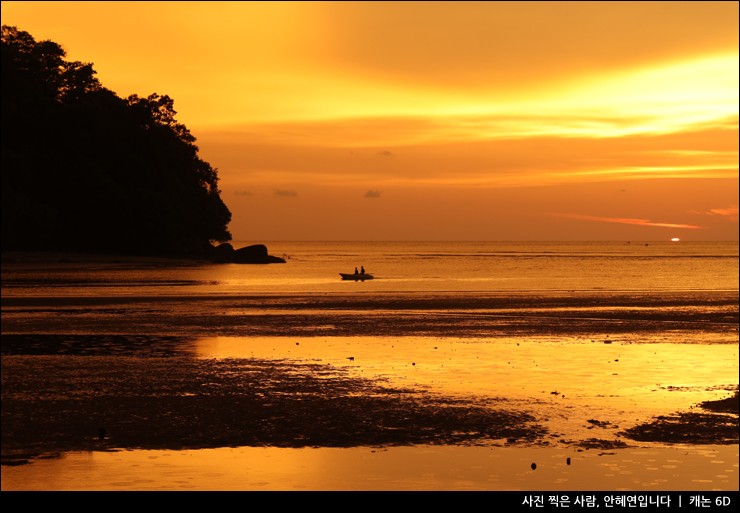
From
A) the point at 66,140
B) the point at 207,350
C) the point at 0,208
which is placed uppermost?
the point at 66,140

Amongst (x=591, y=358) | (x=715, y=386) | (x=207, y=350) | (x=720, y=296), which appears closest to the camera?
(x=715, y=386)

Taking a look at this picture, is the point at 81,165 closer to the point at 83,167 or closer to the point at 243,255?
the point at 83,167

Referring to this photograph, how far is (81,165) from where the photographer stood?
125m

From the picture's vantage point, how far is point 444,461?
13.5m

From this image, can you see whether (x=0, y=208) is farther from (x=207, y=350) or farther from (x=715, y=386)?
(x=715, y=386)

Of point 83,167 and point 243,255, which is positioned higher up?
point 83,167

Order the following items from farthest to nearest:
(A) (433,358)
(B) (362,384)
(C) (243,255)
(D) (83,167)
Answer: (C) (243,255) → (D) (83,167) → (A) (433,358) → (B) (362,384)

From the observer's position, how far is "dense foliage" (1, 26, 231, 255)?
117 m

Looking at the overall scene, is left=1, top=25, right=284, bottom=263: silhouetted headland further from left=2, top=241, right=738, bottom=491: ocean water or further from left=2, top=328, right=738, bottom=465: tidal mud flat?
left=2, top=328, right=738, bottom=465: tidal mud flat

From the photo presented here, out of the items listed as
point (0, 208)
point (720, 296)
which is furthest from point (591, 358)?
point (0, 208)

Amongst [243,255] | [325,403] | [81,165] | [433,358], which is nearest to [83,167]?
[81,165]

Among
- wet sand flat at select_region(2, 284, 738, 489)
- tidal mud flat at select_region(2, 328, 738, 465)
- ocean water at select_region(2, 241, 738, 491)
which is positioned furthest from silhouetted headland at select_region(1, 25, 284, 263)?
tidal mud flat at select_region(2, 328, 738, 465)

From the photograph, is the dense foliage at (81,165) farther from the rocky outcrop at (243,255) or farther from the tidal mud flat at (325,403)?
the tidal mud flat at (325,403)

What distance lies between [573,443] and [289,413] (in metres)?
5.48
